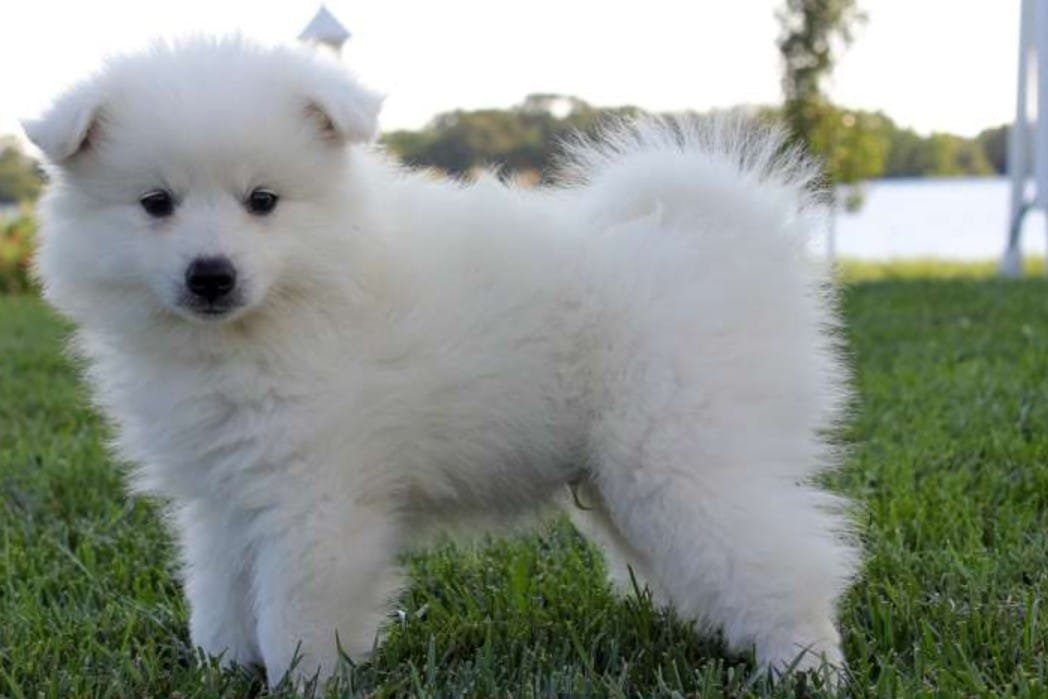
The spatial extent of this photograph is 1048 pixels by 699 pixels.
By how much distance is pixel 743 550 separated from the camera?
2.40 metres

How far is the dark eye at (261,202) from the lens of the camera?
2.47m

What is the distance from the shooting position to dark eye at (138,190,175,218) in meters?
2.46

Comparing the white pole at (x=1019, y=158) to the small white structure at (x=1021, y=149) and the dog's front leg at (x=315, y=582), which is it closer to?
the small white structure at (x=1021, y=149)

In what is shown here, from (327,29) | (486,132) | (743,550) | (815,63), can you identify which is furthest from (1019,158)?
(743,550)

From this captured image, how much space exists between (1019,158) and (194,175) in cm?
1347

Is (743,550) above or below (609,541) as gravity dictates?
above

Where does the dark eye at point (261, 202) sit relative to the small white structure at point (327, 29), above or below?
below

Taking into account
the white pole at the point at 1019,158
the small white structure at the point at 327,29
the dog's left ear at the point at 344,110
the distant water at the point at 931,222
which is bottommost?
the distant water at the point at 931,222

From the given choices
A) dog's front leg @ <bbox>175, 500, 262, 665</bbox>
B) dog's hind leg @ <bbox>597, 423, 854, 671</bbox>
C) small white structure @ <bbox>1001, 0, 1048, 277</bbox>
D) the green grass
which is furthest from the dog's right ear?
small white structure @ <bbox>1001, 0, 1048, 277</bbox>

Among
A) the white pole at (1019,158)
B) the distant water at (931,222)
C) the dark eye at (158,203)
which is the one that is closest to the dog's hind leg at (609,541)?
the dark eye at (158,203)

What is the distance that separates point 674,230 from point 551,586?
101 centimetres

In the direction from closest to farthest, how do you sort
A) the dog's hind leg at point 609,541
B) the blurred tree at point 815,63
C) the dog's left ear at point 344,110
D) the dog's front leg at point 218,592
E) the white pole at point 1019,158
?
the dog's left ear at point 344,110 < the dog's front leg at point 218,592 < the dog's hind leg at point 609,541 < the white pole at point 1019,158 < the blurred tree at point 815,63

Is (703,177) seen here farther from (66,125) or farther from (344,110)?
(66,125)

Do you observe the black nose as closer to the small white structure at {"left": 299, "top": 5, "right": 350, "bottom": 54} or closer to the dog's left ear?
the dog's left ear
